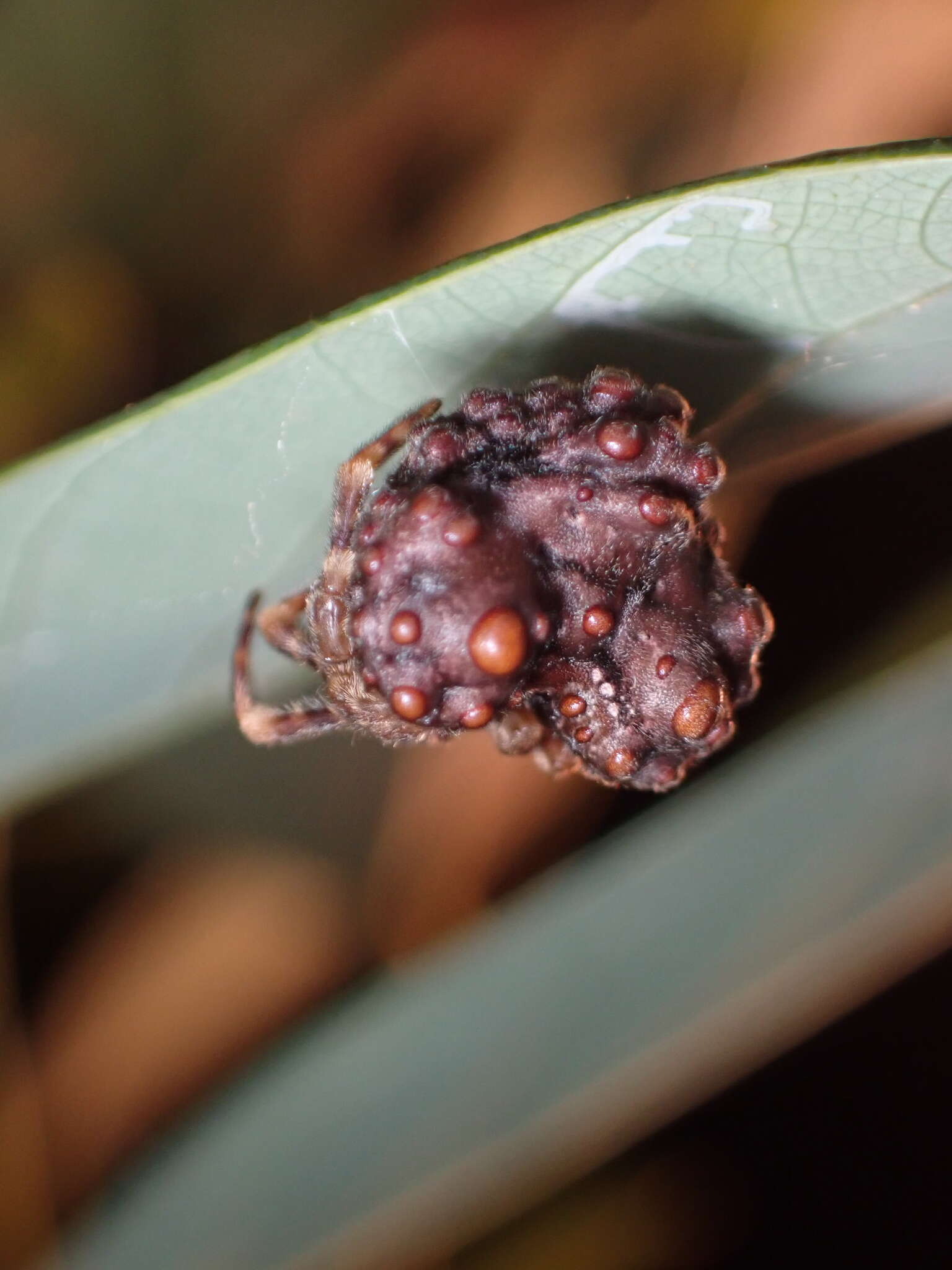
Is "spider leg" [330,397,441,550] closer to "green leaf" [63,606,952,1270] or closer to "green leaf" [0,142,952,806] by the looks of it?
"green leaf" [0,142,952,806]

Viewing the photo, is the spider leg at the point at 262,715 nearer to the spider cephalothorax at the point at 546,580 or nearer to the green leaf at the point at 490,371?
the green leaf at the point at 490,371

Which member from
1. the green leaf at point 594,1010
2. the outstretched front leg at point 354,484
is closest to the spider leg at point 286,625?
the outstretched front leg at point 354,484

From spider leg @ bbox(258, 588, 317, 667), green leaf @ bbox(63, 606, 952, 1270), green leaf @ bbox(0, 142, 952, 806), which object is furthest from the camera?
green leaf @ bbox(63, 606, 952, 1270)

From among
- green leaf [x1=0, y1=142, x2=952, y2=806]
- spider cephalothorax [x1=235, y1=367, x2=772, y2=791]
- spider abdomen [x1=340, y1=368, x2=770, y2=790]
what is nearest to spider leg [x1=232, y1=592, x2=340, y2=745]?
green leaf [x1=0, y1=142, x2=952, y2=806]

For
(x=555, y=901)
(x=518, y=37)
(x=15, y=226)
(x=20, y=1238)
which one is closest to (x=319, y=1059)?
(x=555, y=901)

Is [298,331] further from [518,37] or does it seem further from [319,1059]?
[518,37]

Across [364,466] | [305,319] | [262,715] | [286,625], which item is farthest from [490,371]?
[305,319]
